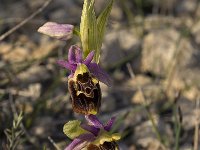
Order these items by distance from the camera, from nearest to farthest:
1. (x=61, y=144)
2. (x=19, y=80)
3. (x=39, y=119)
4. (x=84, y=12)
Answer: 1. (x=84, y=12)
2. (x=61, y=144)
3. (x=39, y=119)
4. (x=19, y=80)

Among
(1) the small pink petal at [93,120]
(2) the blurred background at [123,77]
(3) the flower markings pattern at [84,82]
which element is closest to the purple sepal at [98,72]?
(3) the flower markings pattern at [84,82]

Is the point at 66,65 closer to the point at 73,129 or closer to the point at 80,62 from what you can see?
the point at 80,62

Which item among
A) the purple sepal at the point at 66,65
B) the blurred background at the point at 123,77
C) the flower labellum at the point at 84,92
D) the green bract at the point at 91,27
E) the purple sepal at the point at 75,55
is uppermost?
the green bract at the point at 91,27

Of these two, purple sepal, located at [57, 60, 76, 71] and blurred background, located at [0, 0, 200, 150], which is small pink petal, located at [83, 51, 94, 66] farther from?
blurred background, located at [0, 0, 200, 150]

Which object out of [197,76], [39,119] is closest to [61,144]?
[39,119]

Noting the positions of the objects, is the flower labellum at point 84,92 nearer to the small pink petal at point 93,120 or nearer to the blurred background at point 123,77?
the small pink petal at point 93,120

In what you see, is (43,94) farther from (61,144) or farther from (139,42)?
(139,42)

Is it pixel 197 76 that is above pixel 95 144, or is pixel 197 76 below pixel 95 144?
below
